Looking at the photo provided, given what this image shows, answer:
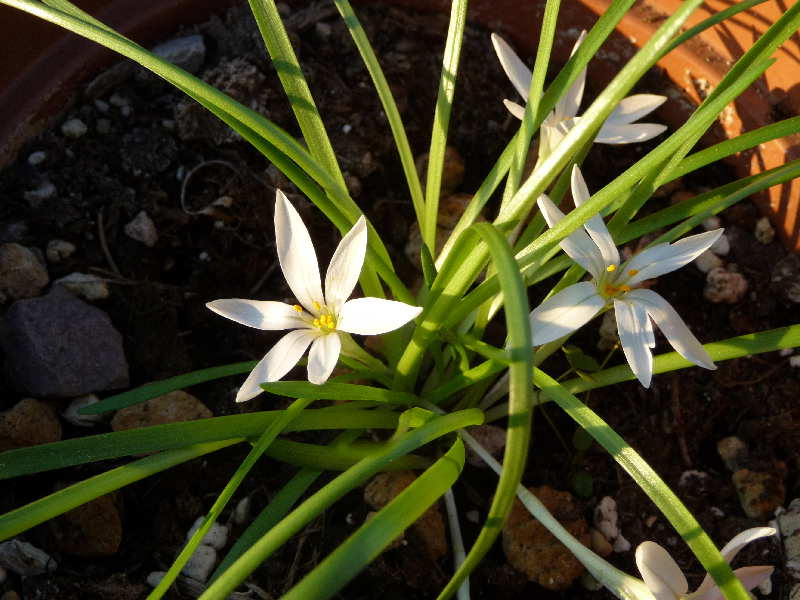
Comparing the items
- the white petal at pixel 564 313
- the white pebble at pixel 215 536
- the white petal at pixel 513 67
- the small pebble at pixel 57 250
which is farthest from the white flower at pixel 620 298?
the small pebble at pixel 57 250

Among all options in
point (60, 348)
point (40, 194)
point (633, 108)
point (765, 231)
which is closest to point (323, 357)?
point (60, 348)

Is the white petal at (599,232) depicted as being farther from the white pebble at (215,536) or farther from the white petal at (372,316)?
the white pebble at (215,536)

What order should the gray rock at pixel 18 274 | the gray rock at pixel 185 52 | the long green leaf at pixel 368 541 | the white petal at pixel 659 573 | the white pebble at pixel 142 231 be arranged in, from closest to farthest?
1. the long green leaf at pixel 368 541
2. the white petal at pixel 659 573
3. the gray rock at pixel 18 274
4. the white pebble at pixel 142 231
5. the gray rock at pixel 185 52

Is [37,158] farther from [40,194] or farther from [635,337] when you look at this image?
[635,337]

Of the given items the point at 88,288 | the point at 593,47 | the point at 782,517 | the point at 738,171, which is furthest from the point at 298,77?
the point at 782,517

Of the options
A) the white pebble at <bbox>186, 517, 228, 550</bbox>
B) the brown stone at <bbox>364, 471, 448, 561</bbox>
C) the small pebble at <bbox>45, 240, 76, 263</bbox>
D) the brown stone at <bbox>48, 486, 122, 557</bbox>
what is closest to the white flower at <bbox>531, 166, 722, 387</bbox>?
the brown stone at <bbox>364, 471, 448, 561</bbox>

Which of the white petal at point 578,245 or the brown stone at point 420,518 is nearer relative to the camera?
the white petal at point 578,245
